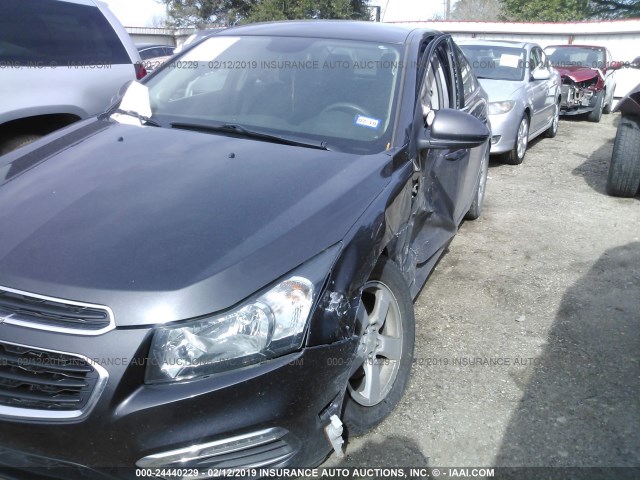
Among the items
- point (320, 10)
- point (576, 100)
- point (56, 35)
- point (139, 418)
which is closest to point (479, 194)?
point (56, 35)

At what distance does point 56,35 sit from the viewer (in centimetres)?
481

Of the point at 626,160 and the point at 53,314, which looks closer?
the point at 53,314

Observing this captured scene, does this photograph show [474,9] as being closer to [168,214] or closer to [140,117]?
[140,117]

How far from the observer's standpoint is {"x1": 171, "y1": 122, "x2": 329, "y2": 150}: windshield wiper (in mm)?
2770

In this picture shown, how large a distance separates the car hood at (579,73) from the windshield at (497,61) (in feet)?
12.4

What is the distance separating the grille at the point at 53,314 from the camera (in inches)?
68.9

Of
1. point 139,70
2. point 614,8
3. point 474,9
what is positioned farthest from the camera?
point 474,9

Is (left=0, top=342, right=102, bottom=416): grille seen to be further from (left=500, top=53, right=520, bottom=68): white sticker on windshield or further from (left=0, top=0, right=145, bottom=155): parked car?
(left=500, top=53, right=520, bottom=68): white sticker on windshield

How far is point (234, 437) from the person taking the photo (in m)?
1.83

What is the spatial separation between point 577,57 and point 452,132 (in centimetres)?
1202

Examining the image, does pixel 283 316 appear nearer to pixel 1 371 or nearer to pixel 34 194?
pixel 1 371

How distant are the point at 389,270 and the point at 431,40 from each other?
183cm

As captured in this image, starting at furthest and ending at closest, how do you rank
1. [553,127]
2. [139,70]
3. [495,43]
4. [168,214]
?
[553,127] → [495,43] → [139,70] → [168,214]

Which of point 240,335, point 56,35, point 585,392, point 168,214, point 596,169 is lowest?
point 596,169
